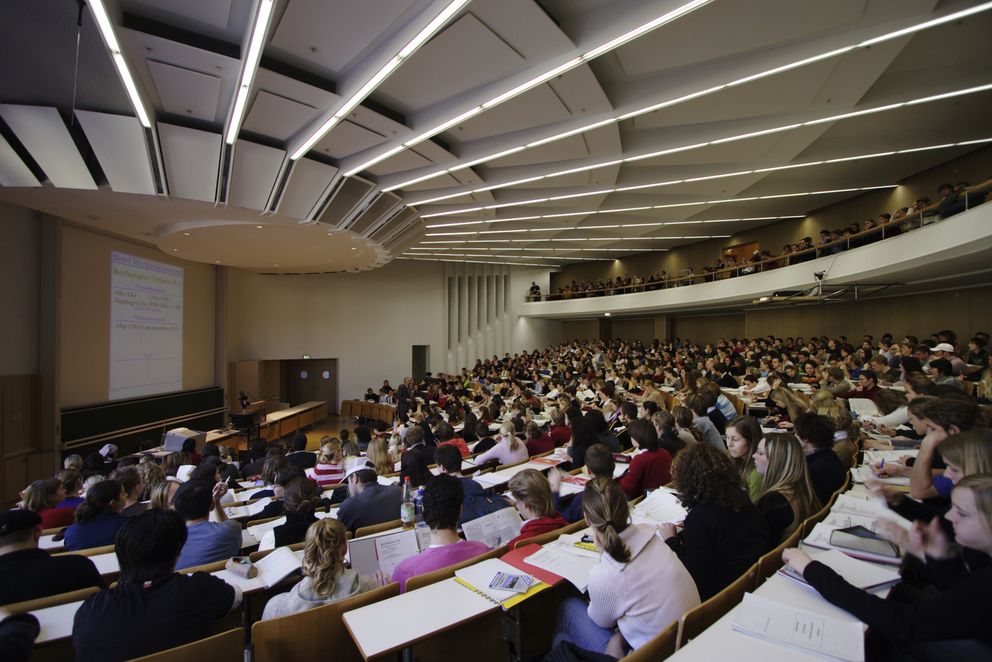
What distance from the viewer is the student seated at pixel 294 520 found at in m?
3.39

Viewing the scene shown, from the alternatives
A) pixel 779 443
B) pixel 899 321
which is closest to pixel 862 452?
pixel 779 443

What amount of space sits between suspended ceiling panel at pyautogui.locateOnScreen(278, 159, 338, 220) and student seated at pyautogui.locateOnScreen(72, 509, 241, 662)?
245 inches

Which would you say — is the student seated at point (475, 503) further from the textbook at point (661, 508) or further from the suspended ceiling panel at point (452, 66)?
the suspended ceiling panel at point (452, 66)

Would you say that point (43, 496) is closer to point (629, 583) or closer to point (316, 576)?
point (316, 576)

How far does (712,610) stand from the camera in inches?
75.4

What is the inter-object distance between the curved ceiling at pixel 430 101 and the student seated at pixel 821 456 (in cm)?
345

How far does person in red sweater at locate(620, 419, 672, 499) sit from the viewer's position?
161 inches

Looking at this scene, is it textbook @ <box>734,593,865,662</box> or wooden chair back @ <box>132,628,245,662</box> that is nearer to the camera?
textbook @ <box>734,593,865,662</box>

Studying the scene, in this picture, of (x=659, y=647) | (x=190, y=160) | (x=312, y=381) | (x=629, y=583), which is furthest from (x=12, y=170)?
(x=312, y=381)

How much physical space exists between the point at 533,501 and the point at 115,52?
5.20 metres

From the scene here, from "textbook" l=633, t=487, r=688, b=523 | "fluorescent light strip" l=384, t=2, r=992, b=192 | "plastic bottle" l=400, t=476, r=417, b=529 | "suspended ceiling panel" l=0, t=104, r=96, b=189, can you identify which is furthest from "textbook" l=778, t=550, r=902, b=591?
"suspended ceiling panel" l=0, t=104, r=96, b=189

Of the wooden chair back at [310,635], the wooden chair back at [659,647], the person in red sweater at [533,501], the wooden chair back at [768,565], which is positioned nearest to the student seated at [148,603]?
the wooden chair back at [310,635]

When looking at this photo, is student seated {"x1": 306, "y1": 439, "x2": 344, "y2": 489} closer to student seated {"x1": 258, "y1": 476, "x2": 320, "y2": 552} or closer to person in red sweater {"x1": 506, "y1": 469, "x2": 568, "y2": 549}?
student seated {"x1": 258, "y1": 476, "x2": 320, "y2": 552}

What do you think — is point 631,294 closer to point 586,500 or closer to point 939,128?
point 939,128
